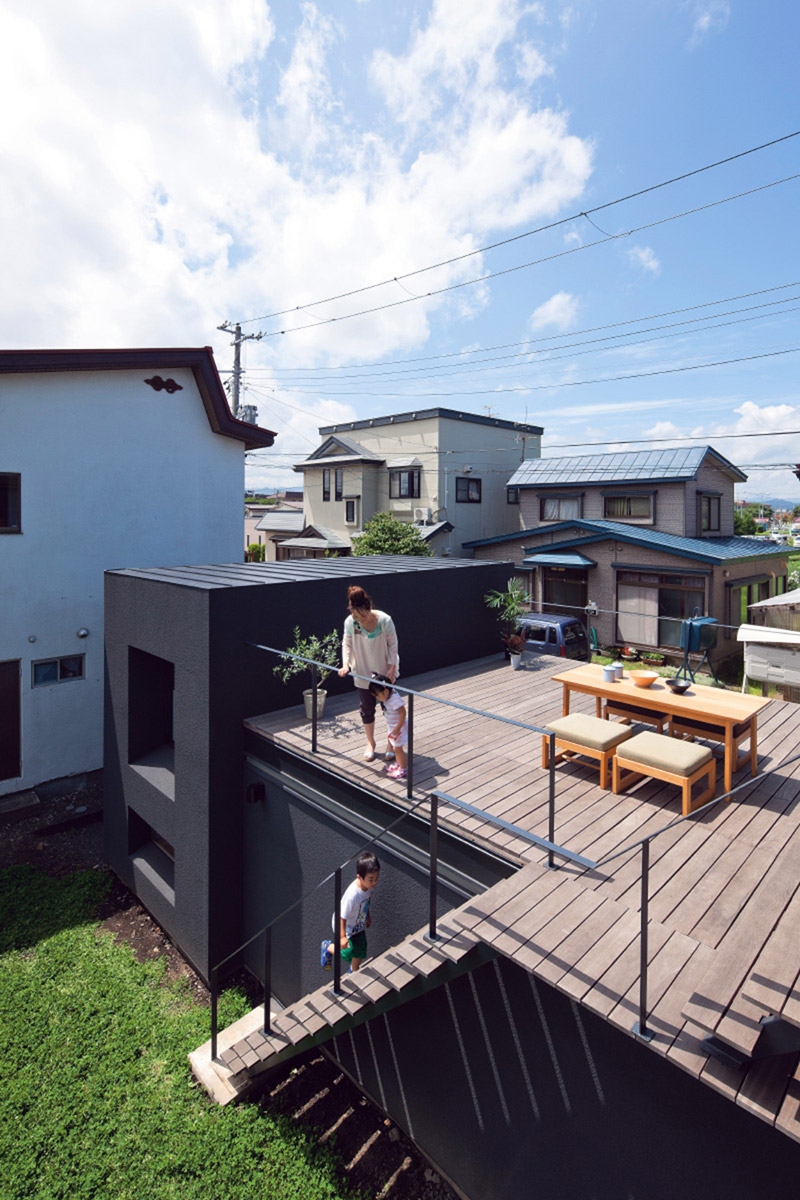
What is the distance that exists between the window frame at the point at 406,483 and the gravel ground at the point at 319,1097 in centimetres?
1963

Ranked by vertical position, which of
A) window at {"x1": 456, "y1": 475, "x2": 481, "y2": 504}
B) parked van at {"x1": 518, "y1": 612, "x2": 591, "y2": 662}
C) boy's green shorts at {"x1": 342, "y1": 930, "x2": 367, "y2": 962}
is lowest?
boy's green shorts at {"x1": 342, "y1": 930, "x2": 367, "y2": 962}

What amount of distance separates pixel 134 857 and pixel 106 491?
6915mm

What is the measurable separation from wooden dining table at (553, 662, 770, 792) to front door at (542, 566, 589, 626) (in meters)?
14.4

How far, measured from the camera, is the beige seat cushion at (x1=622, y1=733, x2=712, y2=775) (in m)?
4.62

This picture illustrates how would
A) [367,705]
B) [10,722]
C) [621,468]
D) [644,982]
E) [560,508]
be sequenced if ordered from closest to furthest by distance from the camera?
[644,982]
[367,705]
[10,722]
[621,468]
[560,508]

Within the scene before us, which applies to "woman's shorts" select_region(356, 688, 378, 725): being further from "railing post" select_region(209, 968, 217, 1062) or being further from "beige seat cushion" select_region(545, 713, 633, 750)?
"railing post" select_region(209, 968, 217, 1062)

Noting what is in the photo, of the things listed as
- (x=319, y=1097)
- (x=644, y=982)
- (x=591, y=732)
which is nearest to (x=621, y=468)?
(x=591, y=732)

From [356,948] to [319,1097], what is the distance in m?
2.03

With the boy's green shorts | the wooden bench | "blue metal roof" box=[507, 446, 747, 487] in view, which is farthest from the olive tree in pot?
"blue metal roof" box=[507, 446, 747, 487]

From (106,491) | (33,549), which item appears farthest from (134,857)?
(106,491)

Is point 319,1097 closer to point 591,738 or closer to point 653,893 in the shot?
point 653,893

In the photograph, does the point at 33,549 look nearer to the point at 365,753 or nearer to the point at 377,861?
the point at 365,753

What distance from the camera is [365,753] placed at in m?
5.73

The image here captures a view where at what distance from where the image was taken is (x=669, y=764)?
15.3 feet
